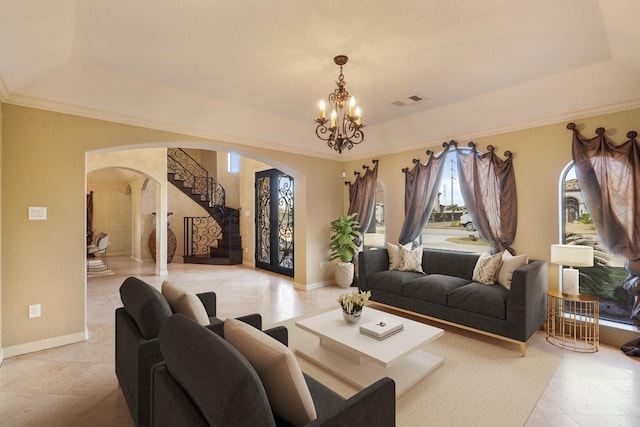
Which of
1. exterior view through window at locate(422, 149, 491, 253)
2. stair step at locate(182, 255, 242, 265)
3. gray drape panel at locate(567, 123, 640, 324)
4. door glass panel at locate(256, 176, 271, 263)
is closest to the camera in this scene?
gray drape panel at locate(567, 123, 640, 324)

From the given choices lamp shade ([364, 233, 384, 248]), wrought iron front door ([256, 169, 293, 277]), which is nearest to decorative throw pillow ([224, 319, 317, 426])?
lamp shade ([364, 233, 384, 248])

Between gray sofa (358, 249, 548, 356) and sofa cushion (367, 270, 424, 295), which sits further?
sofa cushion (367, 270, 424, 295)

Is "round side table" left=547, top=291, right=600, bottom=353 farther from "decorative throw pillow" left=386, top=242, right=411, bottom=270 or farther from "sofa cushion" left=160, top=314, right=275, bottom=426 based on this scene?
"sofa cushion" left=160, top=314, right=275, bottom=426

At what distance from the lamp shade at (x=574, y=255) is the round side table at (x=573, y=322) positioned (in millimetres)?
391

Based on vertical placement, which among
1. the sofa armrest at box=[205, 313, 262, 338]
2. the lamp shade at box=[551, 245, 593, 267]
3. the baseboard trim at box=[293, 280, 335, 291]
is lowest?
the baseboard trim at box=[293, 280, 335, 291]

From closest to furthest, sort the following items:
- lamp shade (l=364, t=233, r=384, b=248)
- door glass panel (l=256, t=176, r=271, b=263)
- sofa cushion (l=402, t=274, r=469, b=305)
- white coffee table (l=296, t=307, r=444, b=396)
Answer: white coffee table (l=296, t=307, r=444, b=396) → sofa cushion (l=402, t=274, r=469, b=305) → lamp shade (l=364, t=233, r=384, b=248) → door glass panel (l=256, t=176, r=271, b=263)

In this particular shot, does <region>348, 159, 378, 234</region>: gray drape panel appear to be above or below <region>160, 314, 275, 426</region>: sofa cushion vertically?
above

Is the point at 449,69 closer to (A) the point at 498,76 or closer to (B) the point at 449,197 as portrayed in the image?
(A) the point at 498,76

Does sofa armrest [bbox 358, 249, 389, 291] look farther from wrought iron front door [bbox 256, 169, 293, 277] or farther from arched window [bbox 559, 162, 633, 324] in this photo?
wrought iron front door [bbox 256, 169, 293, 277]

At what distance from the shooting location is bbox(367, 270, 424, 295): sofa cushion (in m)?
4.21

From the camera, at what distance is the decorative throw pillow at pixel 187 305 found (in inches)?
84.4

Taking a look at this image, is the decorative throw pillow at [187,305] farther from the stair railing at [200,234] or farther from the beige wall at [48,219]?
the stair railing at [200,234]

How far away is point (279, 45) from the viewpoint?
290 cm

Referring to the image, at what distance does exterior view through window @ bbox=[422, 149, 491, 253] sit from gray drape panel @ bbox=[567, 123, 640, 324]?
1447 mm
